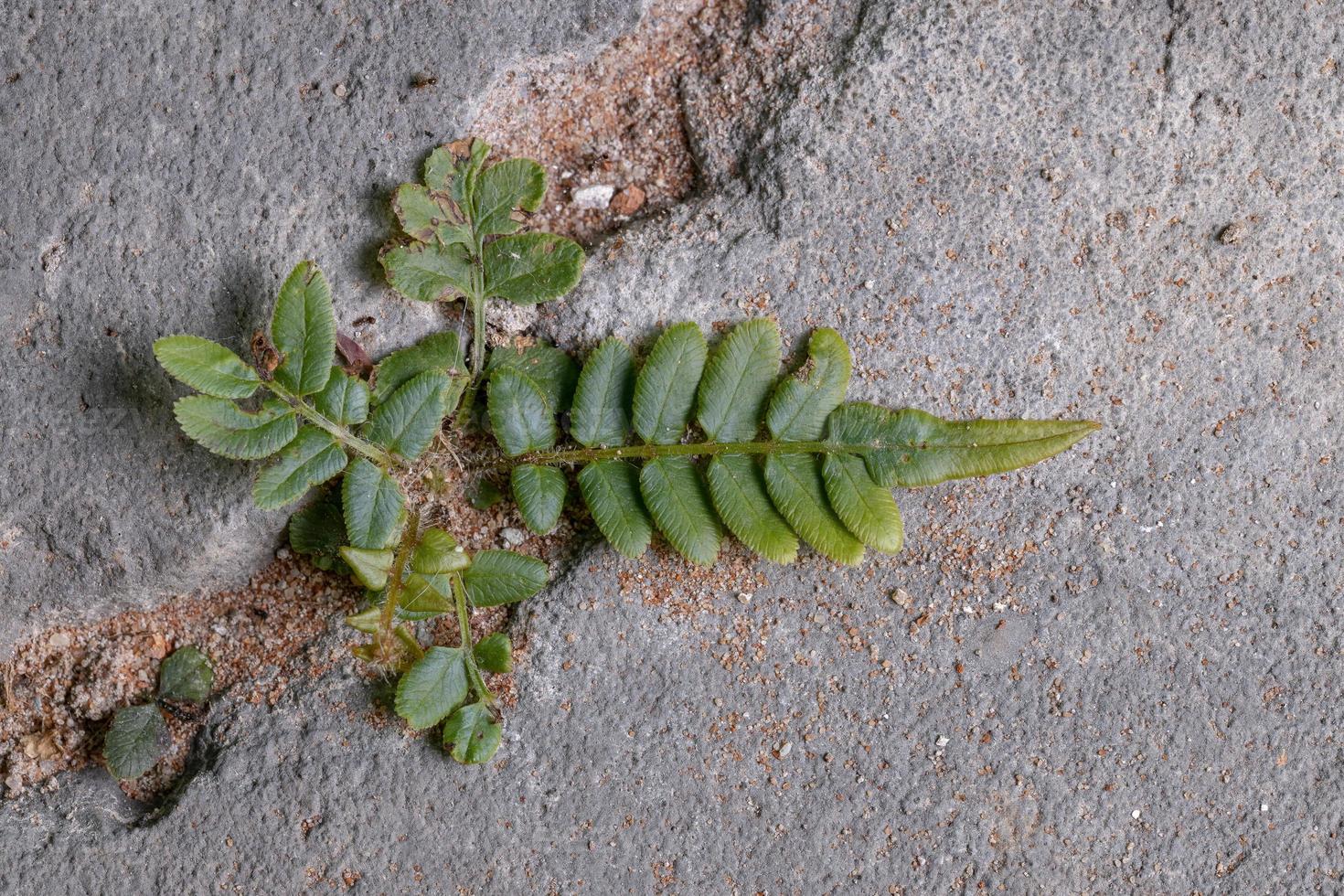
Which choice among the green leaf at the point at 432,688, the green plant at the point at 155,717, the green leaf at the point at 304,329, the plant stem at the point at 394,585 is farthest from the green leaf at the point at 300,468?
the green plant at the point at 155,717

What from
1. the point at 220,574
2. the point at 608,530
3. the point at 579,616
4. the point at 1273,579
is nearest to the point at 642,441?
the point at 608,530

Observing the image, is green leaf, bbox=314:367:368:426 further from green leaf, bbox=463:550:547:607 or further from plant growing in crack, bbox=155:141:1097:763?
green leaf, bbox=463:550:547:607

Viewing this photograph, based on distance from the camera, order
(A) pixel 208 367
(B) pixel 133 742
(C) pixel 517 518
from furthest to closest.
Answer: (C) pixel 517 518
(B) pixel 133 742
(A) pixel 208 367

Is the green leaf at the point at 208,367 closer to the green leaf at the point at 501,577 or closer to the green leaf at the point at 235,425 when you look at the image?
the green leaf at the point at 235,425

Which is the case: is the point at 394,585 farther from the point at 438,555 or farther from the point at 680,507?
the point at 680,507

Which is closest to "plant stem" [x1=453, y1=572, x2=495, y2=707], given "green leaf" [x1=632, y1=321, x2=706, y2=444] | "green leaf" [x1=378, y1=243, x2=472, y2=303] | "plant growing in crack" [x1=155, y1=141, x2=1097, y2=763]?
"plant growing in crack" [x1=155, y1=141, x2=1097, y2=763]

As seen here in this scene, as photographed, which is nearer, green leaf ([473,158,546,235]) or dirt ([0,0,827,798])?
green leaf ([473,158,546,235])

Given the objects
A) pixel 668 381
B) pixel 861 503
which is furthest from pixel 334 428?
pixel 861 503
